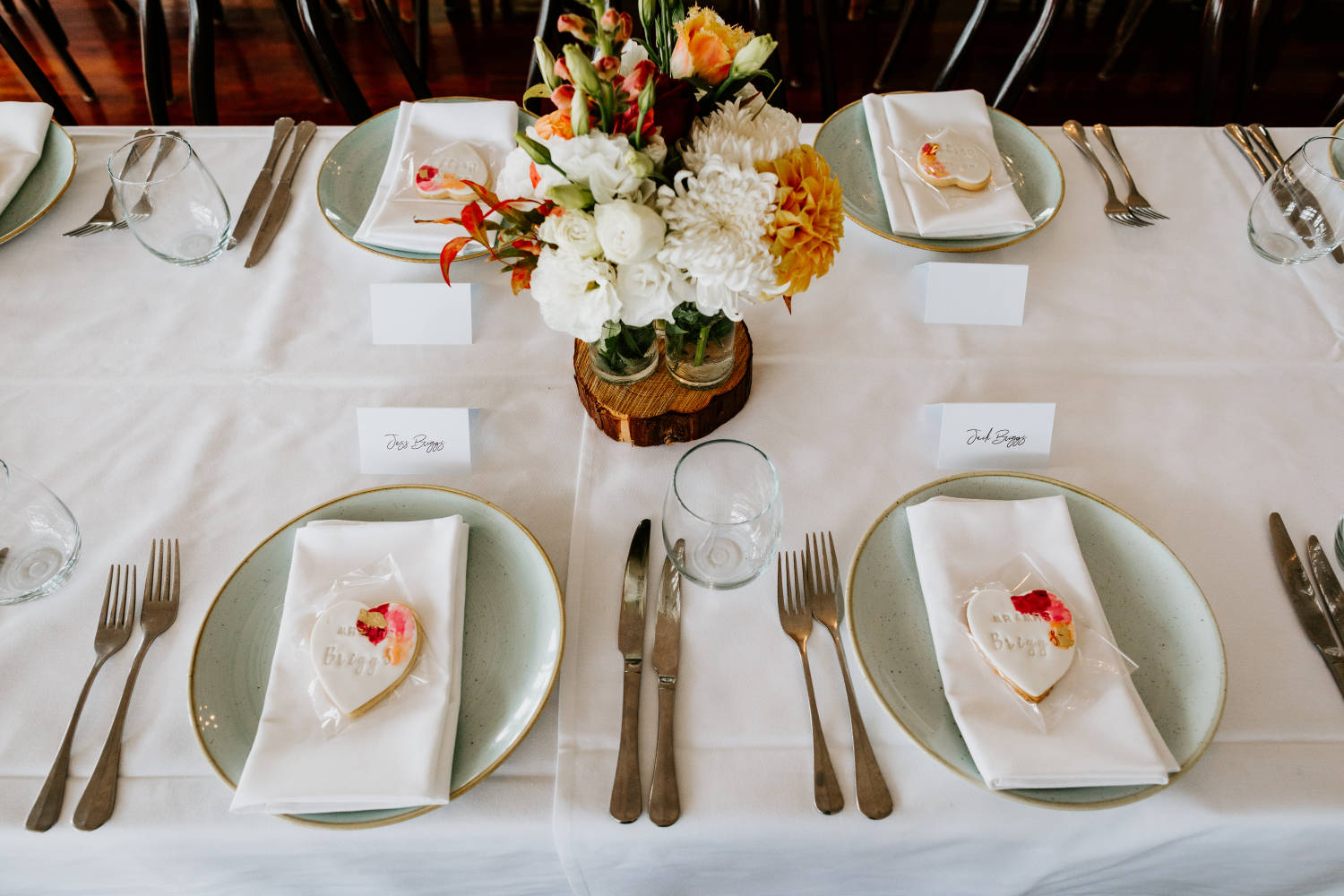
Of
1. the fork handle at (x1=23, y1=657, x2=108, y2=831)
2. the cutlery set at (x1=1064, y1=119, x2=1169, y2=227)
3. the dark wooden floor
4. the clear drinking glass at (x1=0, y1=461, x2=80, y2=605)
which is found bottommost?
the dark wooden floor

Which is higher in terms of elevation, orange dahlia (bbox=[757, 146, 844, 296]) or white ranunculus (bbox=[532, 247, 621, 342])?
orange dahlia (bbox=[757, 146, 844, 296])

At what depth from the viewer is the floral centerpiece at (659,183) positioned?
0.65 meters

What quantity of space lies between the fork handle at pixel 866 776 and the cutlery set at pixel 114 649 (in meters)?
0.68

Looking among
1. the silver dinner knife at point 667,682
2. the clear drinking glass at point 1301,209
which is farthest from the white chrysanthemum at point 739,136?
the clear drinking glass at point 1301,209

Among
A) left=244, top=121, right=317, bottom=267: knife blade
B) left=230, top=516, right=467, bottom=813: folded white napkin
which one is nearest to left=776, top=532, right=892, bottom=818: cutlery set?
left=230, top=516, right=467, bottom=813: folded white napkin

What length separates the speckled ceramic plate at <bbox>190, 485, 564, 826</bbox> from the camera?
2.51 ft

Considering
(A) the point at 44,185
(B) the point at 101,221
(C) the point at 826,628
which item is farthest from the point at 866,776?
(A) the point at 44,185

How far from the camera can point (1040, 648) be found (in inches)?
31.0

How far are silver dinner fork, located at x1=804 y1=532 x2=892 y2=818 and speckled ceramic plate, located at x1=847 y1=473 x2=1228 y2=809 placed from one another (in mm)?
30

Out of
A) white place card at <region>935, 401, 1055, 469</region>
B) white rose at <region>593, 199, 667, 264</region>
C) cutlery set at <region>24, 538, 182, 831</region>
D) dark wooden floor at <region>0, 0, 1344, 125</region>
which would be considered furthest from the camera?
dark wooden floor at <region>0, 0, 1344, 125</region>

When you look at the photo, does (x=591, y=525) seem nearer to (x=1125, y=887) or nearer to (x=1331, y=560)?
(x=1125, y=887)

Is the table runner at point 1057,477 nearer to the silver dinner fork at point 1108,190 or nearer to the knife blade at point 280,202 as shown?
the silver dinner fork at point 1108,190

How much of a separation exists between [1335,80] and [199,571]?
144 inches

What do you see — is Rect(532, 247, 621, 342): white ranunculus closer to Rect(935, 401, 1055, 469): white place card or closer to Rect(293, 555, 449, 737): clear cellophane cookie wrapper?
Rect(293, 555, 449, 737): clear cellophane cookie wrapper
